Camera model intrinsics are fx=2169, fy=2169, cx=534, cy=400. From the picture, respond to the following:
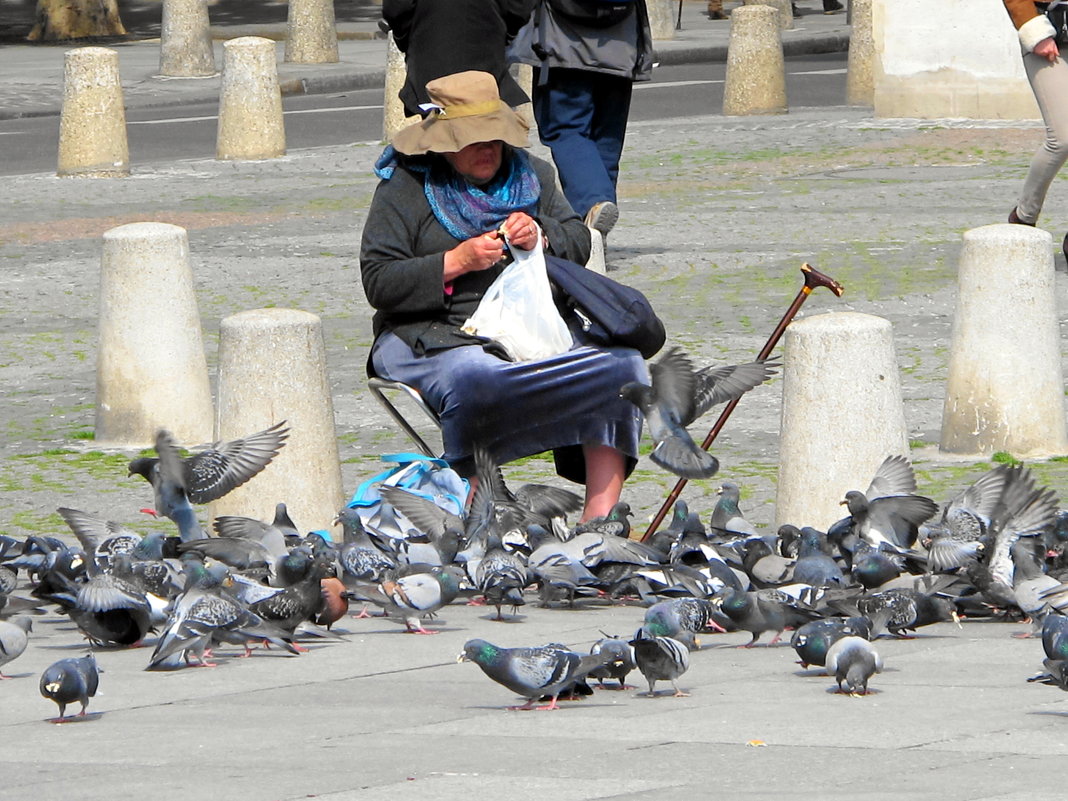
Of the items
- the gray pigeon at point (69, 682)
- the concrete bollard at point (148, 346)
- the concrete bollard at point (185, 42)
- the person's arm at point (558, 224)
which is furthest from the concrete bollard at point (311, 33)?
the gray pigeon at point (69, 682)

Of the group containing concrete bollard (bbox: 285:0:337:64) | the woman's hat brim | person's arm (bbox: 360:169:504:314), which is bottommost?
concrete bollard (bbox: 285:0:337:64)

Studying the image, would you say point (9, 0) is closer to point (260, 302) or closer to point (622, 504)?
point (260, 302)

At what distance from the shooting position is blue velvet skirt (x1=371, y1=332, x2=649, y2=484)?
6.71 meters

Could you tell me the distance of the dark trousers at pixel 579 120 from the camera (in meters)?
10.9

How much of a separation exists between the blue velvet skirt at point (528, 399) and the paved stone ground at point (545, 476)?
591mm

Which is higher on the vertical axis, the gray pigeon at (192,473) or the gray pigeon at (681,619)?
the gray pigeon at (681,619)

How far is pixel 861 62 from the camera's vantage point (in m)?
19.9

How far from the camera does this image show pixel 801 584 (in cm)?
586

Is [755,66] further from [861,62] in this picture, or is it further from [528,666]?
[528,666]

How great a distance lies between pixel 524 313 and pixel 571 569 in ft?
3.13

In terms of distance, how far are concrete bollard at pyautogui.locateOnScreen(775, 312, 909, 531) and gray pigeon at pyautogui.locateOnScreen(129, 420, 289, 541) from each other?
168 cm

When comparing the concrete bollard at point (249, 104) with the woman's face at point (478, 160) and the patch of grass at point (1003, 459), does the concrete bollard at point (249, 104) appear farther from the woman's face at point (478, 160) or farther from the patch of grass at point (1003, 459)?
the woman's face at point (478, 160)

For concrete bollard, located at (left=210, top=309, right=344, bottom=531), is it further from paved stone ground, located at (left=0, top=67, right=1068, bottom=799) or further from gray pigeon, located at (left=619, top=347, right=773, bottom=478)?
gray pigeon, located at (left=619, top=347, right=773, bottom=478)

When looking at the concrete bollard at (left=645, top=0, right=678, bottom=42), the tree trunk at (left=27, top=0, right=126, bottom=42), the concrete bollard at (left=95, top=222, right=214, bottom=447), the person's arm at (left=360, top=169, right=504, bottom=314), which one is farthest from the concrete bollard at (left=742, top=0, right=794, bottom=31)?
the person's arm at (left=360, top=169, right=504, bottom=314)
